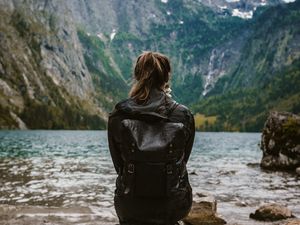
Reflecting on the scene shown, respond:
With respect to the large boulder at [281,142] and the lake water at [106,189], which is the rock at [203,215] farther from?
the large boulder at [281,142]

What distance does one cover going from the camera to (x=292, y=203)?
23938 mm

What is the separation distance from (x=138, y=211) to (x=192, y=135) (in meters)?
1.48

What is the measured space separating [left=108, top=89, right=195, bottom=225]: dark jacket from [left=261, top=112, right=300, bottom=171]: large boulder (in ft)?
125

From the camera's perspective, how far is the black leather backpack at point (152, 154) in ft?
21.6

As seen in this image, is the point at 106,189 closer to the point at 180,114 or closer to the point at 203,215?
the point at 203,215

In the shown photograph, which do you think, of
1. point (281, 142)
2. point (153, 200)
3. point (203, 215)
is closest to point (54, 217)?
point (203, 215)

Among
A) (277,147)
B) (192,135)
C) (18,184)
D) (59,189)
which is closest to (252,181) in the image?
(277,147)

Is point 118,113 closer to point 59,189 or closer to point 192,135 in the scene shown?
point 192,135

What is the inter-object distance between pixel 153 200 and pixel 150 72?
201cm

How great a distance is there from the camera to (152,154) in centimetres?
655

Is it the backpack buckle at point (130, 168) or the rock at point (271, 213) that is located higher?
the backpack buckle at point (130, 168)

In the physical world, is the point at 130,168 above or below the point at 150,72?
below

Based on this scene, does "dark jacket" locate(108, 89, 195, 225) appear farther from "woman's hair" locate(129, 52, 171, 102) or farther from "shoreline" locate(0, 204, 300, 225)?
"shoreline" locate(0, 204, 300, 225)

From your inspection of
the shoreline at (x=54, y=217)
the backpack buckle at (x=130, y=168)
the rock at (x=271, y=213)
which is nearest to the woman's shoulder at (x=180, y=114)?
the backpack buckle at (x=130, y=168)
